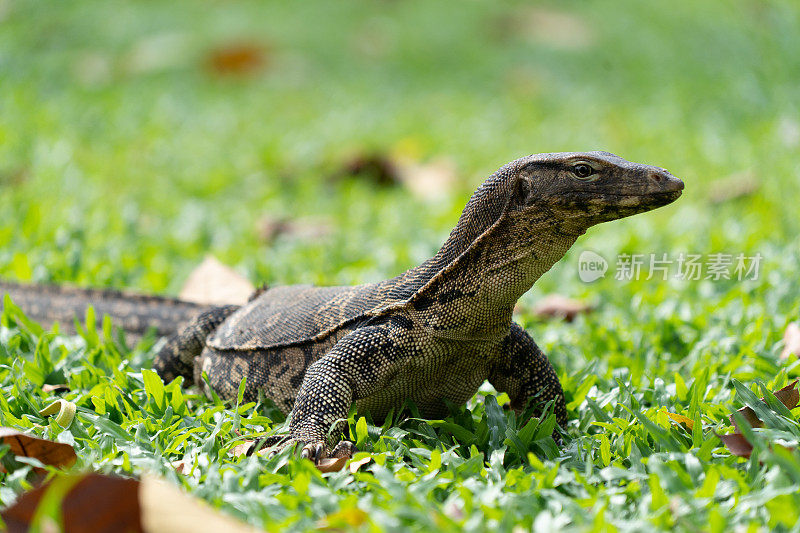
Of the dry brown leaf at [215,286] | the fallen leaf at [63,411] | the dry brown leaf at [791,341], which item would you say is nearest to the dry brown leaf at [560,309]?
the dry brown leaf at [791,341]

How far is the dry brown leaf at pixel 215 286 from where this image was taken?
434cm

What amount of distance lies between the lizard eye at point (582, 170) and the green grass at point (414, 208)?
776mm

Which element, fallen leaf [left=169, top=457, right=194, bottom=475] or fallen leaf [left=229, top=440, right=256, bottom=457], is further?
fallen leaf [left=229, top=440, right=256, bottom=457]

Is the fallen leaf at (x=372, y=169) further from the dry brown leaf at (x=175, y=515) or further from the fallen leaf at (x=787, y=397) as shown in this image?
the dry brown leaf at (x=175, y=515)

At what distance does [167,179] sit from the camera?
6848 mm

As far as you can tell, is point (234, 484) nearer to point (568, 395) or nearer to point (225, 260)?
point (568, 395)

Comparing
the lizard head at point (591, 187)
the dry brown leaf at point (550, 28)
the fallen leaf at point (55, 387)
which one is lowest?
the fallen leaf at point (55, 387)

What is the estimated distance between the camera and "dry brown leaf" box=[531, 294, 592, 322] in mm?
4375

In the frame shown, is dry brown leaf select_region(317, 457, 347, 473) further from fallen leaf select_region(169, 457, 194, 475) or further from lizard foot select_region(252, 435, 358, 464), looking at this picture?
fallen leaf select_region(169, 457, 194, 475)

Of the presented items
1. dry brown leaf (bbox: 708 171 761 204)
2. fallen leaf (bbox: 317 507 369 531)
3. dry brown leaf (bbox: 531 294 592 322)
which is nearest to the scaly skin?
fallen leaf (bbox: 317 507 369 531)

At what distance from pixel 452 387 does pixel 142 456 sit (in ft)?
3.35

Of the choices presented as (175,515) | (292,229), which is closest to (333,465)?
(175,515)

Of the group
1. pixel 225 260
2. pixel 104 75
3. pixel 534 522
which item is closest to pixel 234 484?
pixel 534 522

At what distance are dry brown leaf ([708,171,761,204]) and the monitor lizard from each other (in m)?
3.60
